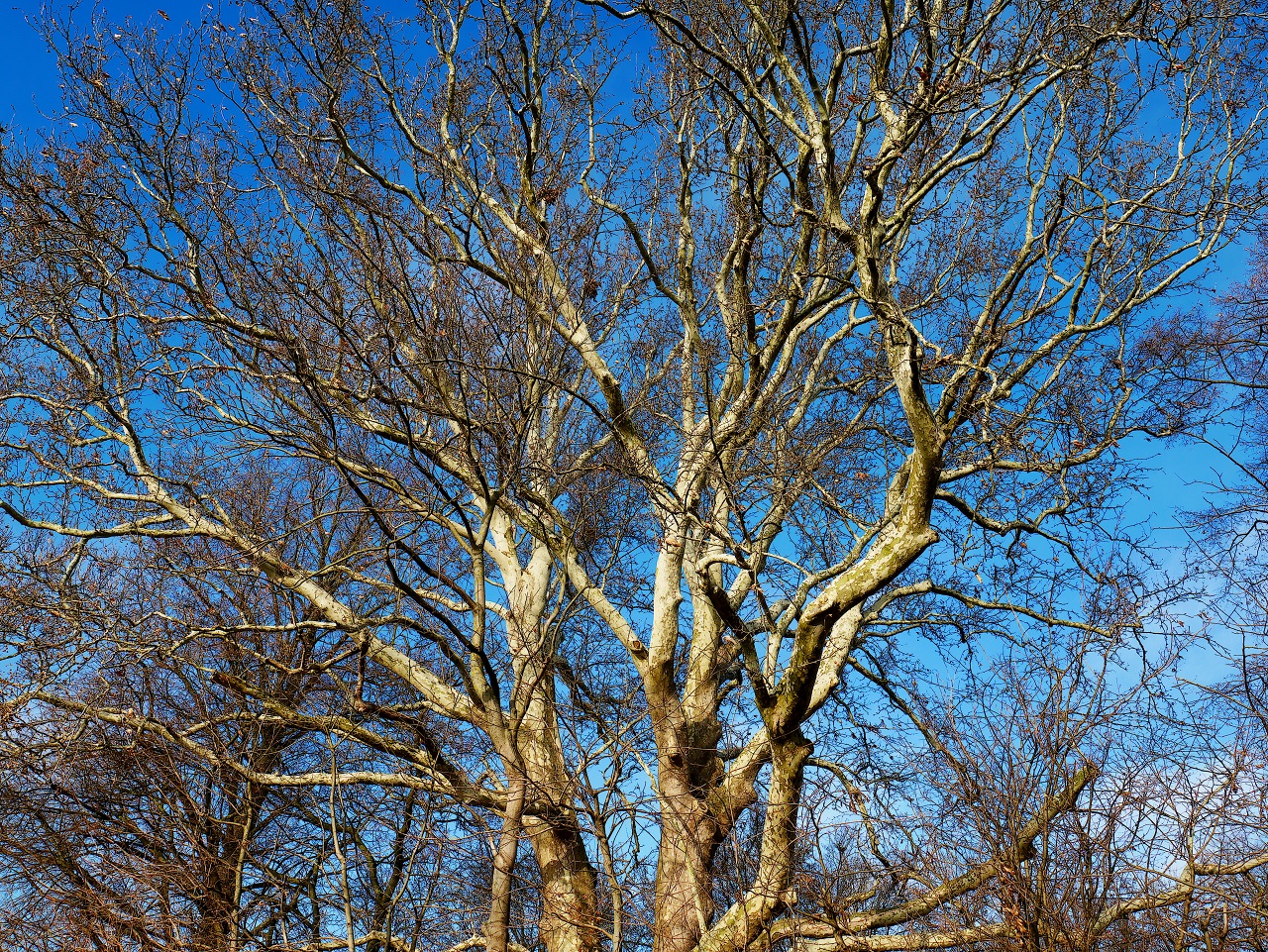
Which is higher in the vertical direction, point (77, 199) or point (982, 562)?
point (77, 199)

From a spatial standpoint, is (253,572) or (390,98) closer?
(253,572)

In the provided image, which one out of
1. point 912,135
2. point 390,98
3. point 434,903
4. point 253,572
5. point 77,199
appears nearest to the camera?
point 912,135

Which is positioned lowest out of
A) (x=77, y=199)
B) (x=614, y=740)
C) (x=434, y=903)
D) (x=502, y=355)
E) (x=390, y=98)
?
(x=434, y=903)

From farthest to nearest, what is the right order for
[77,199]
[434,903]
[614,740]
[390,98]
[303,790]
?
[303,790], [390,98], [77,199], [434,903], [614,740]

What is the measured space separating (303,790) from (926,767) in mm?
7339

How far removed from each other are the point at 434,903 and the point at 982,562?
215 inches

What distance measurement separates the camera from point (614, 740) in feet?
20.0

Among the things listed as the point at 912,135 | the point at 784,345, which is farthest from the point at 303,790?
the point at 912,135

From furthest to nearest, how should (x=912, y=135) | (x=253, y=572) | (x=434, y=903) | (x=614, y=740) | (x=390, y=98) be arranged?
(x=390, y=98) < (x=253, y=572) < (x=434, y=903) < (x=614, y=740) < (x=912, y=135)

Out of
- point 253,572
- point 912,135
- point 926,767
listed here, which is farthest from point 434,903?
point 912,135

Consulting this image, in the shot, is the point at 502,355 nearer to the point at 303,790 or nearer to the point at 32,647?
the point at 32,647

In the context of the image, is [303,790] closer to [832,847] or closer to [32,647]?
[32,647]

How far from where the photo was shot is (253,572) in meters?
7.46

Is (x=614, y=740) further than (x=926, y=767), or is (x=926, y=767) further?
(x=614, y=740)
